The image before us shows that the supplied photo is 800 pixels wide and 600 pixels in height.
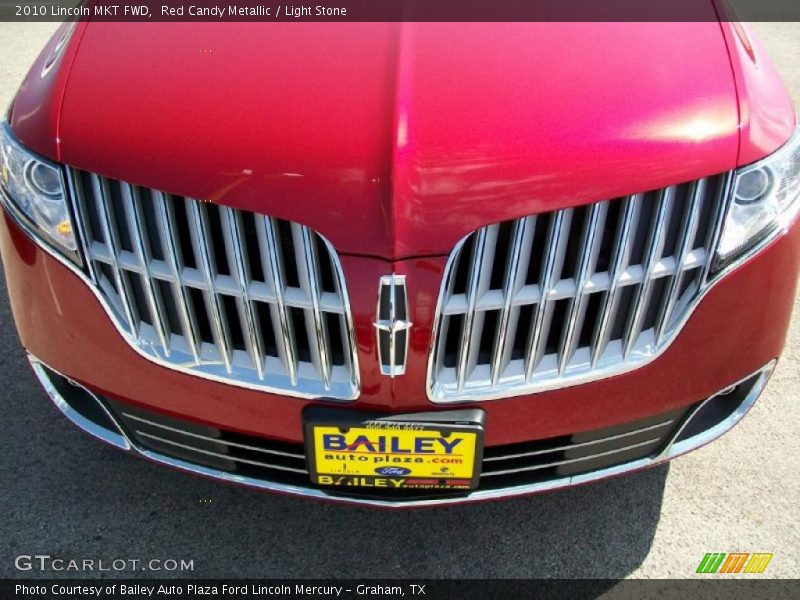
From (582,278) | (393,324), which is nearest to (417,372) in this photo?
(393,324)

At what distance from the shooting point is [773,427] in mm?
2645

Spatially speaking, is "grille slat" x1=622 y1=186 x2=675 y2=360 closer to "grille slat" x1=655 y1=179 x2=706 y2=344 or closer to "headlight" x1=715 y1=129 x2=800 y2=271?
"grille slat" x1=655 y1=179 x2=706 y2=344

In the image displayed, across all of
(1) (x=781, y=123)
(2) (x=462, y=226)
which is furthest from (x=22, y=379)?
(1) (x=781, y=123)

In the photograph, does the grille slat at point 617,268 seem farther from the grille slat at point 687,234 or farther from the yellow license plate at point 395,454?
the yellow license plate at point 395,454

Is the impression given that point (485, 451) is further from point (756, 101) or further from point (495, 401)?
point (756, 101)

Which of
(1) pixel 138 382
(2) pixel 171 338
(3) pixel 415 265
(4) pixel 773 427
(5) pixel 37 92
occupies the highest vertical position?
(5) pixel 37 92

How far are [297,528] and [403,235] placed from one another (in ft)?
3.78

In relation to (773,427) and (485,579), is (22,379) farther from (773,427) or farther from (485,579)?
(773,427)

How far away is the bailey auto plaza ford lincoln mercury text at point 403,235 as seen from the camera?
1.55 m

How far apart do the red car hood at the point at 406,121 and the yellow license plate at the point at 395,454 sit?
1.37ft

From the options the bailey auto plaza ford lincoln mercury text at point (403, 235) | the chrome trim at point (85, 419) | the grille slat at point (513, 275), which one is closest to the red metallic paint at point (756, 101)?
the bailey auto plaza ford lincoln mercury text at point (403, 235)

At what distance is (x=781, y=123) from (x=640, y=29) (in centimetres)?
38

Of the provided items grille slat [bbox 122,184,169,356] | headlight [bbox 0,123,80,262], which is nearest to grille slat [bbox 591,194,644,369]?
grille slat [bbox 122,184,169,356]

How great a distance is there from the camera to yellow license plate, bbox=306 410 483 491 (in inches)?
68.1
